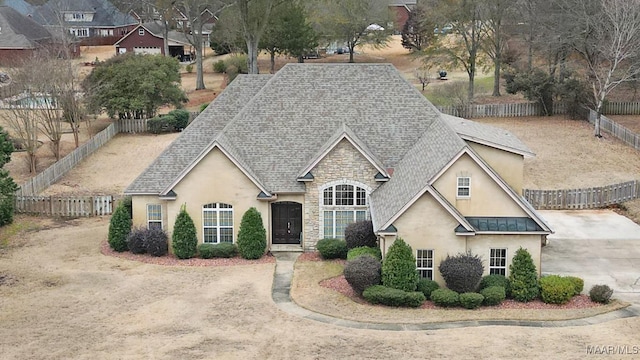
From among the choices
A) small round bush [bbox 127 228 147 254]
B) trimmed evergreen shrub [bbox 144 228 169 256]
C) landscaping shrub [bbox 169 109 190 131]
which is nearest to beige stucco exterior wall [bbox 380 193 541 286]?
trimmed evergreen shrub [bbox 144 228 169 256]

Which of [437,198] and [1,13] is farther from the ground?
[1,13]

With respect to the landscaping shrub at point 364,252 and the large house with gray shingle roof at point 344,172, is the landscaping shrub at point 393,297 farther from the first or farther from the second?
the landscaping shrub at point 364,252

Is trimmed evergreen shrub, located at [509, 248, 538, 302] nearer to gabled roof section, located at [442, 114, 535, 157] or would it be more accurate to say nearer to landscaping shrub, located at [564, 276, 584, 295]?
landscaping shrub, located at [564, 276, 584, 295]

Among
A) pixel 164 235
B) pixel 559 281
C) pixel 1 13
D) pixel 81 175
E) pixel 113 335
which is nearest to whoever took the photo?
pixel 113 335

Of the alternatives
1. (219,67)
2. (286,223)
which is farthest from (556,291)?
(219,67)

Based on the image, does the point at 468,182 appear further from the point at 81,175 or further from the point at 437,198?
the point at 81,175

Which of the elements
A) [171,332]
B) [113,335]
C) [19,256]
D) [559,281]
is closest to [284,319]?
[171,332]

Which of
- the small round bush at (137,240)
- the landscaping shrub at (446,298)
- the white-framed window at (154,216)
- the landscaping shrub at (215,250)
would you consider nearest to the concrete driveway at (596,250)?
the landscaping shrub at (446,298)
